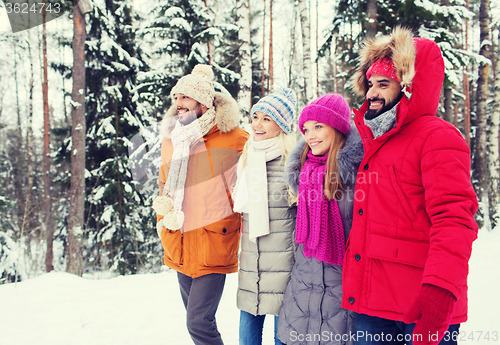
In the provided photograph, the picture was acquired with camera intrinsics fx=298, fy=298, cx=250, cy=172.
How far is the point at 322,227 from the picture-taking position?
1.83 m

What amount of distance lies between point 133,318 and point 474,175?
1163 centimetres

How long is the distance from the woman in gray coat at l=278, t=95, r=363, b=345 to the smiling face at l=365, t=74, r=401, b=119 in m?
0.28

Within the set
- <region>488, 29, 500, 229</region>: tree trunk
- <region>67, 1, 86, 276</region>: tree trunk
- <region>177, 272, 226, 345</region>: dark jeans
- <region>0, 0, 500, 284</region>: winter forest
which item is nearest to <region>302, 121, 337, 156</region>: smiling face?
<region>177, 272, 226, 345</region>: dark jeans

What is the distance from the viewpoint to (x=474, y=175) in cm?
1040

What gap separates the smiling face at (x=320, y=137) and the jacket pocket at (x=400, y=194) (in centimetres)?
54

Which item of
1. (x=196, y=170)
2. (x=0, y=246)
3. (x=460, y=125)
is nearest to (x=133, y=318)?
(x=196, y=170)

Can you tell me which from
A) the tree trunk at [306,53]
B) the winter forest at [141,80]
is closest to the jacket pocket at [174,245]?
the winter forest at [141,80]

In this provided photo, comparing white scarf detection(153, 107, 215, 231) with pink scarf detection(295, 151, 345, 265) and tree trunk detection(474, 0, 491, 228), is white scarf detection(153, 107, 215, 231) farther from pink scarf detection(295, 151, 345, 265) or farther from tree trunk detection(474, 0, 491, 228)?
tree trunk detection(474, 0, 491, 228)

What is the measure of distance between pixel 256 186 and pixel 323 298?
88cm

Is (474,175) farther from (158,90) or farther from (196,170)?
(196,170)

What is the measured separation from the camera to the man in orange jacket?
227 centimetres

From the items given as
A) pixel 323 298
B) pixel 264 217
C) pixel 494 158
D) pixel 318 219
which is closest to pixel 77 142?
pixel 264 217

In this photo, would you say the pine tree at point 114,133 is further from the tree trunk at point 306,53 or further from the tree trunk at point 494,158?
the tree trunk at point 494,158

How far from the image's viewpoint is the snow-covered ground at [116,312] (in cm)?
306
